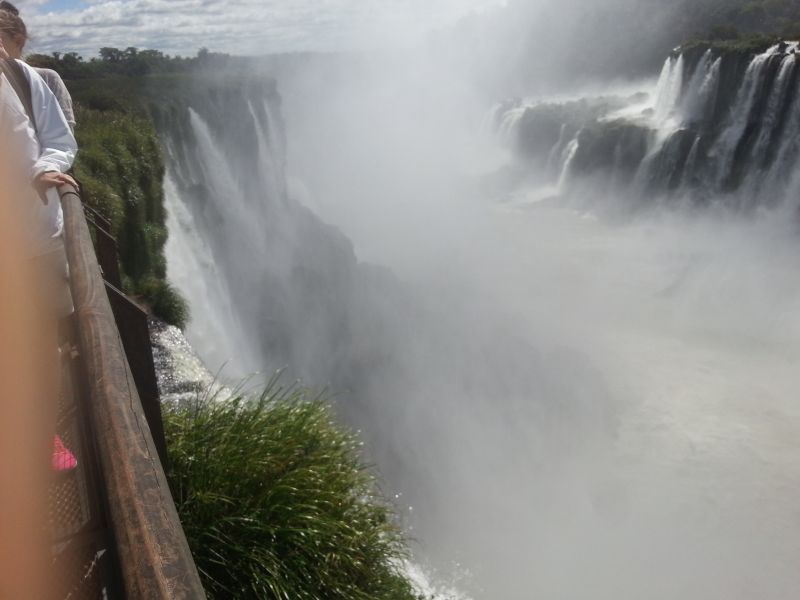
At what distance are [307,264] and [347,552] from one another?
18699mm

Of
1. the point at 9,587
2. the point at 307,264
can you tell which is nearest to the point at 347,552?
the point at 9,587

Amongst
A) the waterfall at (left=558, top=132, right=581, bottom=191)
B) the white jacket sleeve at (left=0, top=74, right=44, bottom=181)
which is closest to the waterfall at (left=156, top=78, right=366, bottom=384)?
the white jacket sleeve at (left=0, top=74, right=44, bottom=181)

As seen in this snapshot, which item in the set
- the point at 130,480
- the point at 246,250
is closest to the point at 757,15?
the point at 246,250

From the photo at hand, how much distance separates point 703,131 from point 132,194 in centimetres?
2759

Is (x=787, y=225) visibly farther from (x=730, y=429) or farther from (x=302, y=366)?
(x=302, y=366)

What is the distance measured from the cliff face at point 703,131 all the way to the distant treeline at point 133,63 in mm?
22299

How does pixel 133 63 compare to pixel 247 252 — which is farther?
pixel 133 63

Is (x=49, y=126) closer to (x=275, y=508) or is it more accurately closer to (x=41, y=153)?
(x=41, y=153)

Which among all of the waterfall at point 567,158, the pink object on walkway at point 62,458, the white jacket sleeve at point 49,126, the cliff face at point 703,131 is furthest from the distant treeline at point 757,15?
the pink object on walkway at point 62,458

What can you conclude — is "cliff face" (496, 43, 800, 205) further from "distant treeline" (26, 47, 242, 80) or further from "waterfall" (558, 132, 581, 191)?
"distant treeline" (26, 47, 242, 80)

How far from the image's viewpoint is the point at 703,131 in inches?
1131

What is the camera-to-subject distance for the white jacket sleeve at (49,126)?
246 centimetres

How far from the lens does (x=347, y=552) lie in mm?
3586

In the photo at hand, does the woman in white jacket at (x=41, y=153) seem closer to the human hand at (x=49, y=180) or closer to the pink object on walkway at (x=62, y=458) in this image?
the human hand at (x=49, y=180)
